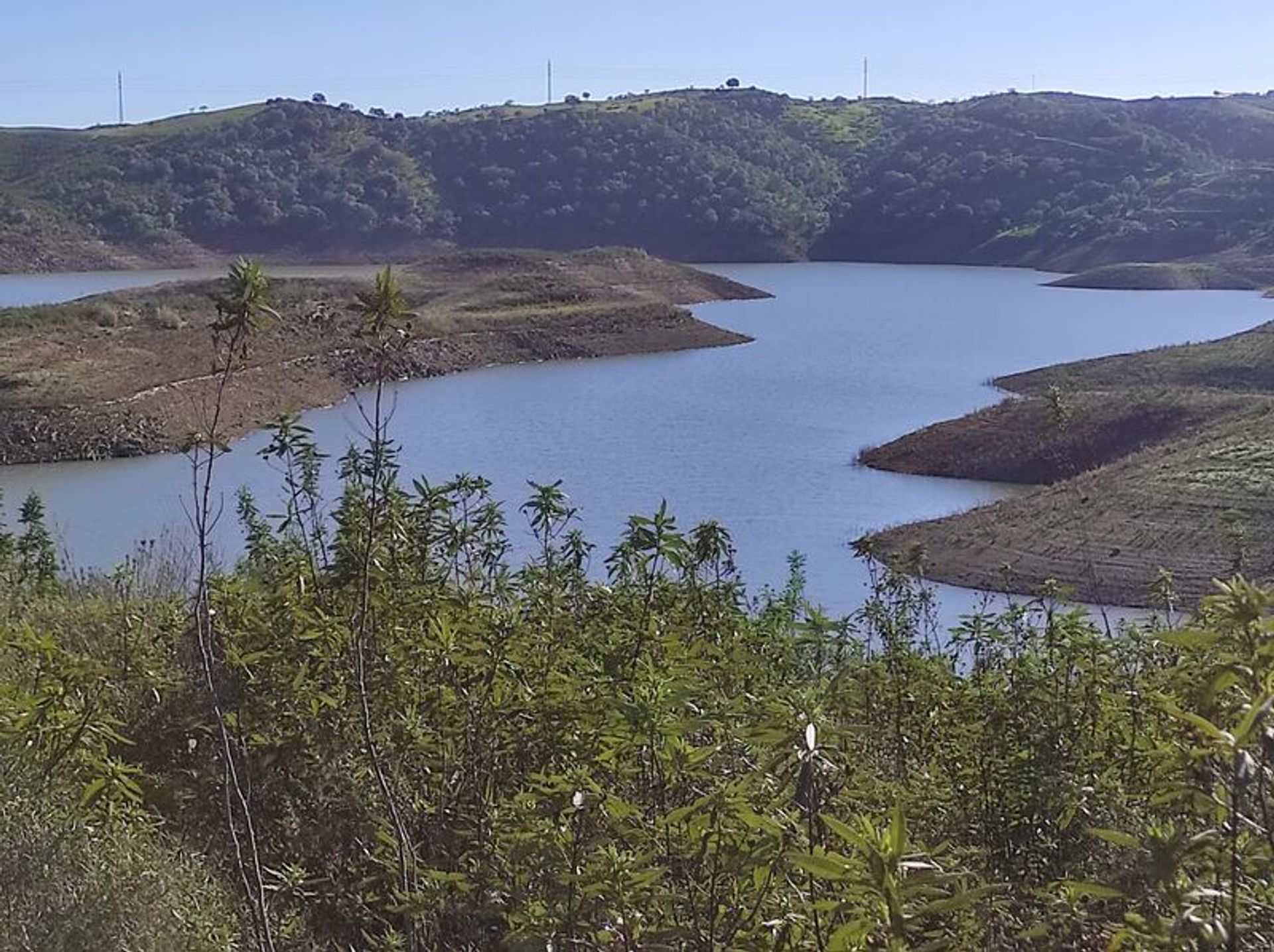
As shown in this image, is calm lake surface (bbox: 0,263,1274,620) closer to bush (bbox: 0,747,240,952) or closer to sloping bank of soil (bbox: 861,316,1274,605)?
sloping bank of soil (bbox: 861,316,1274,605)

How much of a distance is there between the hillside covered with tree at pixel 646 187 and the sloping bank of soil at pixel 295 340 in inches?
869

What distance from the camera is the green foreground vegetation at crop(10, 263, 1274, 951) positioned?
229cm

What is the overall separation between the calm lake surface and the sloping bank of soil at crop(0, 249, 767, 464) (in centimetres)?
112

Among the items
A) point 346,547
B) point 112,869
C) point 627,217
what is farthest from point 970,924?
point 627,217

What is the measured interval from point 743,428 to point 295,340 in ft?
38.9

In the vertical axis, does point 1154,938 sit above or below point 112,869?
above

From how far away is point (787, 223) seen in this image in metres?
82.2

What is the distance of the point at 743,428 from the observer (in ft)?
90.8

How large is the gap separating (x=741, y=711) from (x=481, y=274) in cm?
5071

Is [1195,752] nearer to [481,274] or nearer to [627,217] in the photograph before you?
[481,274]

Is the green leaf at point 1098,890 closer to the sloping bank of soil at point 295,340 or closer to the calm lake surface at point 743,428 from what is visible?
the calm lake surface at point 743,428

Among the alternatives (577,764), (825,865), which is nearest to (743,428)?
(577,764)

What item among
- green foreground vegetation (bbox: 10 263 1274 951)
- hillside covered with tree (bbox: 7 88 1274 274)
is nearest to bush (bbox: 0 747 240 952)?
green foreground vegetation (bbox: 10 263 1274 951)

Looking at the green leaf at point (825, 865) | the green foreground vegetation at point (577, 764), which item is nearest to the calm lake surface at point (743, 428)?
the green foreground vegetation at point (577, 764)
